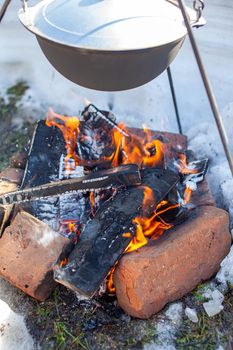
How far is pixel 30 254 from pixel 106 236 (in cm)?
40

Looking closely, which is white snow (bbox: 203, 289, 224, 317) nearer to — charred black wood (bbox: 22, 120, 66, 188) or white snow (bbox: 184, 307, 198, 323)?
white snow (bbox: 184, 307, 198, 323)

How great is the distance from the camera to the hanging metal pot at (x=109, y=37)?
1.52 m

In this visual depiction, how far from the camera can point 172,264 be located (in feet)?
6.42

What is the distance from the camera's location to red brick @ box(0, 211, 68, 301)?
2.00 metres

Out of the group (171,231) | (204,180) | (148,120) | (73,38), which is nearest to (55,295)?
(171,231)

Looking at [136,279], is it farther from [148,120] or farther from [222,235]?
[148,120]

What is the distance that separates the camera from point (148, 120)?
3354 millimetres

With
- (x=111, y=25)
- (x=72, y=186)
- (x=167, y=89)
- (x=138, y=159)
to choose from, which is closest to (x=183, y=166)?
(x=138, y=159)

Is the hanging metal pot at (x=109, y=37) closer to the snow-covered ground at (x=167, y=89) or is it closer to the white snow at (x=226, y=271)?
the white snow at (x=226, y=271)

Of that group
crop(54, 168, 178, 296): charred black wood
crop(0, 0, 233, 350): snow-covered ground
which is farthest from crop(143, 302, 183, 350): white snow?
crop(0, 0, 233, 350): snow-covered ground

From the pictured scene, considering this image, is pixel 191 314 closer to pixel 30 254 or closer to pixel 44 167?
pixel 30 254

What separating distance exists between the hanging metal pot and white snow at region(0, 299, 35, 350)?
115 centimetres

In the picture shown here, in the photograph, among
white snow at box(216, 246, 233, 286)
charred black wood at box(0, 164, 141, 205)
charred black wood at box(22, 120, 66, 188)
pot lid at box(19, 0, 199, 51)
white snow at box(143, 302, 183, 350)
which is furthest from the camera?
charred black wood at box(22, 120, 66, 188)

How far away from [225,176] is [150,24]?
1.26m
